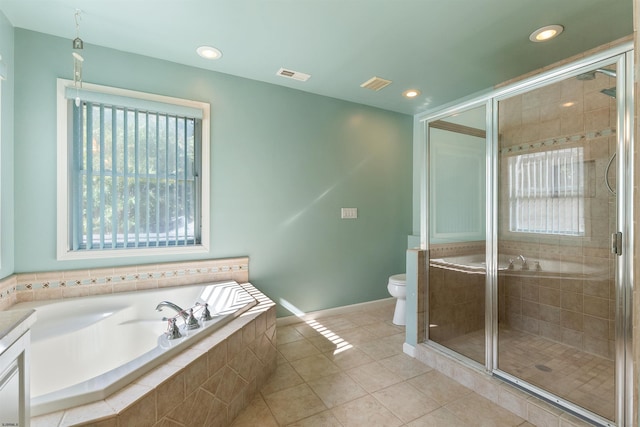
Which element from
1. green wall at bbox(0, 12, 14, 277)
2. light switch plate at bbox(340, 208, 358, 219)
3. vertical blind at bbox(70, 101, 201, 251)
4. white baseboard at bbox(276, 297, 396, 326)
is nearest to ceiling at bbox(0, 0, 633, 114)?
green wall at bbox(0, 12, 14, 277)

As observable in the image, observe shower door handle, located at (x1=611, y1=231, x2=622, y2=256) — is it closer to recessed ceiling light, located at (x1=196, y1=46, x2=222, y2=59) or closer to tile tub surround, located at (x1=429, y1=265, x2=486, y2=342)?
tile tub surround, located at (x1=429, y1=265, x2=486, y2=342)

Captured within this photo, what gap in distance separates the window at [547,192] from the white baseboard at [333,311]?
5.85ft

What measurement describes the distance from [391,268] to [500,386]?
6.34 ft

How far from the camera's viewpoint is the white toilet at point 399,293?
9.59ft

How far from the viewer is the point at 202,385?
4.63 feet

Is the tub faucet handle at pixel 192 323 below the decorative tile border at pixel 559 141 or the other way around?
below

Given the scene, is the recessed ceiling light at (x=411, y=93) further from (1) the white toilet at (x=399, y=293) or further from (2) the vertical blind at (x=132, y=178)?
(2) the vertical blind at (x=132, y=178)

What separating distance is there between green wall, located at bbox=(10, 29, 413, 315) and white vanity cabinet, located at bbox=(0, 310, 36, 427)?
68.4 inches

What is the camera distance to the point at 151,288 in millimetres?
2359

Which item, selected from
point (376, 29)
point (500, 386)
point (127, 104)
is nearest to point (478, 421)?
point (500, 386)

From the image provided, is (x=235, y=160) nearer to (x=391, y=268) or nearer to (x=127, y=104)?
(x=127, y=104)

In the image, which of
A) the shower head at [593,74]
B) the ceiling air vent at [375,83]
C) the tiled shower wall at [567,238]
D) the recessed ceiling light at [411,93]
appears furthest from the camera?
the recessed ceiling light at [411,93]

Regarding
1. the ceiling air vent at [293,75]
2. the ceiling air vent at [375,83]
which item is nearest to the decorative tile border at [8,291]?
the ceiling air vent at [293,75]

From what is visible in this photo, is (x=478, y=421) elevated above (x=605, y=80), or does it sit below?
below
